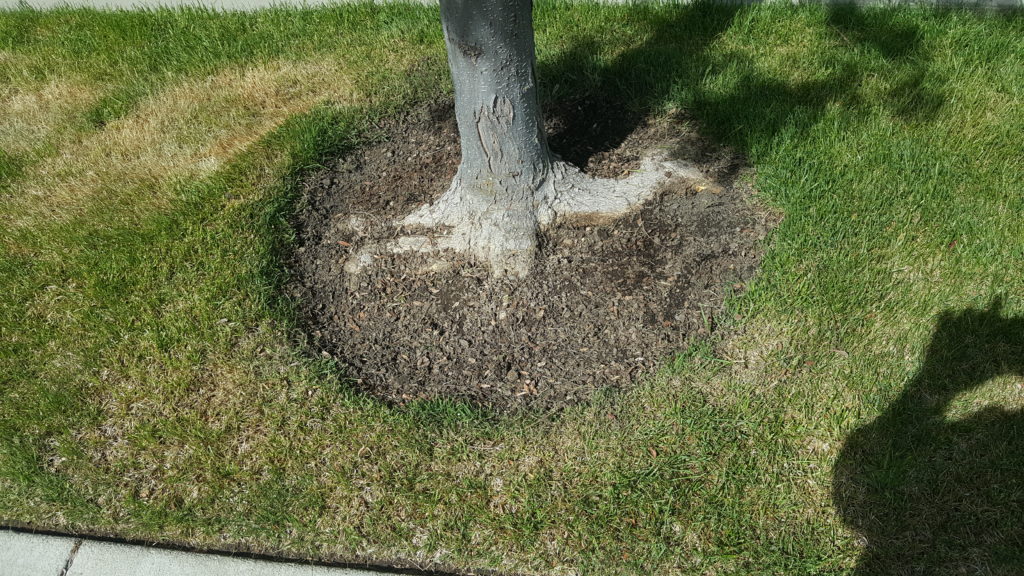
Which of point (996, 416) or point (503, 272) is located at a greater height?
point (503, 272)

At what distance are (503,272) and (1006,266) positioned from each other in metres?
2.27

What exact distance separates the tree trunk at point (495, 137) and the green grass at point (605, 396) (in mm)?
880

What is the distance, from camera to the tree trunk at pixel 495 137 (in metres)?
2.98

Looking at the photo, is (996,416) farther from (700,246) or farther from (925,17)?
(925,17)

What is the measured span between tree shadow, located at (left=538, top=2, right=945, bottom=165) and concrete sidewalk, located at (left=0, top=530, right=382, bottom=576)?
2480mm

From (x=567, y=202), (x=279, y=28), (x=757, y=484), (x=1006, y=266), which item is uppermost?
(x=279, y=28)

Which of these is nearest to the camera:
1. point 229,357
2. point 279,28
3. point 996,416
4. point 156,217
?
point 996,416

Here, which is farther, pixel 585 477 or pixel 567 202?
pixel 567 202

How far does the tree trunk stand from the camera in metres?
2.98

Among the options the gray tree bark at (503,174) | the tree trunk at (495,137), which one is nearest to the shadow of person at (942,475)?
the gray tree bark at (503,174)

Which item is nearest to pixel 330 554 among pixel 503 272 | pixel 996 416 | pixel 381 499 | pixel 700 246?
pixel 381 499

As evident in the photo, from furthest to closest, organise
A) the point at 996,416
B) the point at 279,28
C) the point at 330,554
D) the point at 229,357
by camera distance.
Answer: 1. the point at 279,28
2. the point at 229,357
3. the point at 996,416
4. the point at 330,554

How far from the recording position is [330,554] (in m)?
2.58

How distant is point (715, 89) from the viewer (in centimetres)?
422
